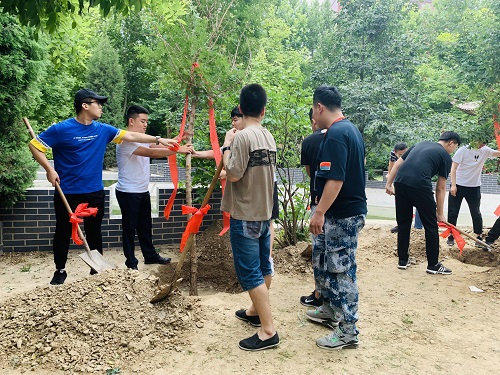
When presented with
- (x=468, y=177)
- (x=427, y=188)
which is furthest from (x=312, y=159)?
(x=468, y=177)

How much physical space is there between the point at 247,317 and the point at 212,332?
12.4 inches

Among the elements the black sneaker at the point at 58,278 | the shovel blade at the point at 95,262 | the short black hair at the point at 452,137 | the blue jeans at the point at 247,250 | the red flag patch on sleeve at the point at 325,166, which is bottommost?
the black sneaker at the point at 58,278

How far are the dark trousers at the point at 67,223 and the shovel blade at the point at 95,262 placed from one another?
12.7 inches

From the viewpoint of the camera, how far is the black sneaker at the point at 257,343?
9.86ft

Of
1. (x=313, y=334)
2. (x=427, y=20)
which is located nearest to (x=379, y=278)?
(x=313, y=334)

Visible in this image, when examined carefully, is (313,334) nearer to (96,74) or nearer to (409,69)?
(409,69)

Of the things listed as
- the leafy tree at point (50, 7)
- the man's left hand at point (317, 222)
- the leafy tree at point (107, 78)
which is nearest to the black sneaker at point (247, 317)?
the man's left hand at point (317, 222)

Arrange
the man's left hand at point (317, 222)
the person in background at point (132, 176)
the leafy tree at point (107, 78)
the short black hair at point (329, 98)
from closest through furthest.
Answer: the man's left hand at point (317, 222), the short black hair at point (329, 98), the person in background at point (132, 176), the leafy tree at point (107, 78)

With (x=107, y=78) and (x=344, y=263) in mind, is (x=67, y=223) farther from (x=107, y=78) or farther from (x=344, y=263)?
(x=107, y=78)

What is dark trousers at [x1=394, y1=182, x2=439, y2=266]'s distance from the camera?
16.9ft

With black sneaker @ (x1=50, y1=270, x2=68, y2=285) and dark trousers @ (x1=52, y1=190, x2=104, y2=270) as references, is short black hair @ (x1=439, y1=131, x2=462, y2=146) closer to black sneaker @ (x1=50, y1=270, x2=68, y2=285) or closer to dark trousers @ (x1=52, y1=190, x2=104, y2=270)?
dark trousers @ (x1=52, y1=190, x2=104, y2=270)

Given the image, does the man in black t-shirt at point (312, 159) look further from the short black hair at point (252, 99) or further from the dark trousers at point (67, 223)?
the dark trousers at point (67, 223)

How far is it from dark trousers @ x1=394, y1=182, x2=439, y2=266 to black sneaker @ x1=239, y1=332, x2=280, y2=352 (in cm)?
291

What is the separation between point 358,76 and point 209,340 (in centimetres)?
1680
